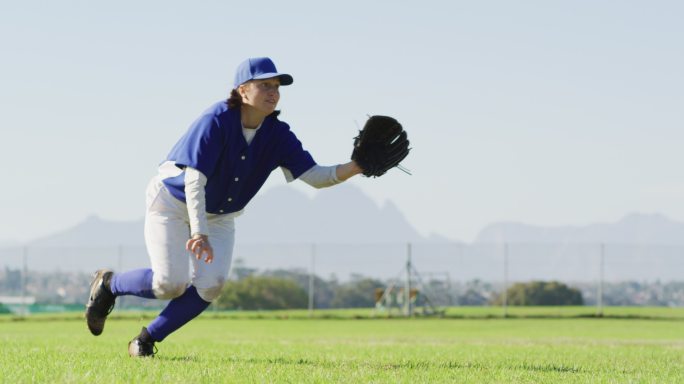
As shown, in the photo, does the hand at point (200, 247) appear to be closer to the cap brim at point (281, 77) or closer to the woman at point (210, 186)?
the woman at point (210, 186)

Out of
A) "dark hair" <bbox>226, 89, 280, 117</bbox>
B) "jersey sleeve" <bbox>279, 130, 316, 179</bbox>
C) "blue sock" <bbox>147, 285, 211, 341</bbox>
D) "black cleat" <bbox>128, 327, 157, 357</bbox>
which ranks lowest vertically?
"black cleat" <bbox>128, 327, 157, 357</bbox>

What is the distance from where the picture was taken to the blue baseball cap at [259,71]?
6.98m

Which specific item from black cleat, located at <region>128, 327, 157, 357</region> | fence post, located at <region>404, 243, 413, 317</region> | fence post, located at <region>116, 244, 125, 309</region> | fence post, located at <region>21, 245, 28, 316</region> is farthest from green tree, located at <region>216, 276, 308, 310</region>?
black cleat, located at <region>128, 327, 157, 357</region>

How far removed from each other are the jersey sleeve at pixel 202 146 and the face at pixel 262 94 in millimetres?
281

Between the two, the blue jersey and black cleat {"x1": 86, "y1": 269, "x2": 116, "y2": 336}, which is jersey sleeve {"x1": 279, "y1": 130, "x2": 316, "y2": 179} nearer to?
the blue jersey

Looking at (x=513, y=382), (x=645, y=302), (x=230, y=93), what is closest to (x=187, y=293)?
(x=230, y=93)

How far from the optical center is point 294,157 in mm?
7594

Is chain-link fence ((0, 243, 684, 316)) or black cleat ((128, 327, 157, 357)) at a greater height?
chain-link fence ((0, 243, 684, 316))

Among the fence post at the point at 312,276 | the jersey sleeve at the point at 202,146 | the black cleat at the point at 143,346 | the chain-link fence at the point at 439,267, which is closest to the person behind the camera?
the jersey sleeve at the point at 202,146

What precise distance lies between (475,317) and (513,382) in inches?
994

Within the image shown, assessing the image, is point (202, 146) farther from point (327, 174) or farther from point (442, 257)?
point (442, 257)

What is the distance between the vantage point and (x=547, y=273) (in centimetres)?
3556

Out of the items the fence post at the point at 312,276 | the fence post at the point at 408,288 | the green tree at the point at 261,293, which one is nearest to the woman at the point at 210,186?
the fence post at the point at 408,288

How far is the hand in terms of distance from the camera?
671 cm
